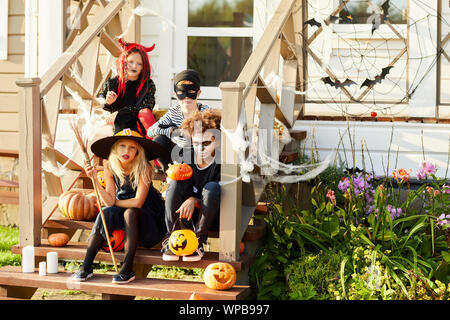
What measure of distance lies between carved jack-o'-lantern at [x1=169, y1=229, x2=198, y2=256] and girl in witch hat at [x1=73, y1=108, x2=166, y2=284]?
0.74ft

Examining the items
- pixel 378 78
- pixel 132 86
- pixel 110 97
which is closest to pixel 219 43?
pixel 378 78

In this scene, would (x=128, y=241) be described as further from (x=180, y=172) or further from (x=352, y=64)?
(x=352, y=64)

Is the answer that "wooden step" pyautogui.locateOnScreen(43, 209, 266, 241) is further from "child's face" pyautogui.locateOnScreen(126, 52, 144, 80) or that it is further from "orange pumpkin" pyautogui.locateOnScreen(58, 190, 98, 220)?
"child's face" pyautogui.locateOnScreen(126, 52, 144, 80)

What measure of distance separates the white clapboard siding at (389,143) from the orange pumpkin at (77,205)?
1983 millimetres

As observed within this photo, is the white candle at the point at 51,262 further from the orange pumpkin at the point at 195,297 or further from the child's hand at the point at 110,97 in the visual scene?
the child's hand at the point at 110,97

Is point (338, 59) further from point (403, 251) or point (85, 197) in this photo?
point (85, 197)

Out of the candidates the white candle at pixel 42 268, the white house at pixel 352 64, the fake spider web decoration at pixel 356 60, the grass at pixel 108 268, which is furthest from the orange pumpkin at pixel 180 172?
the fake spider web decoration at pixel 356 60

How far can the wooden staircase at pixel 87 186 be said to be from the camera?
3.73 metres

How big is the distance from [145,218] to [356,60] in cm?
287

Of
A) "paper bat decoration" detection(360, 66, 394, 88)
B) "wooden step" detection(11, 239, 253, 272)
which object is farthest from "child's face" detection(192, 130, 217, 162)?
"paper bat decoration" detection(360, 66, 394, 88)

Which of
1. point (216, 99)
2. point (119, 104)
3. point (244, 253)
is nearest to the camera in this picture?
point (244, 253)

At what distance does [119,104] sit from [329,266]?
1953mm

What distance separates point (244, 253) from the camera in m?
4.04
